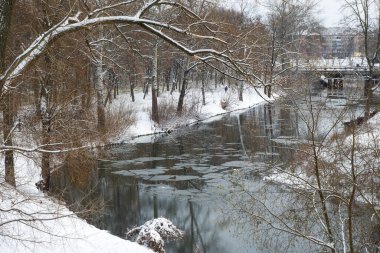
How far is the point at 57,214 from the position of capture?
A: 19.1 ft

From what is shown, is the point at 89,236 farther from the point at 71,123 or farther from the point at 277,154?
the point at 277,154

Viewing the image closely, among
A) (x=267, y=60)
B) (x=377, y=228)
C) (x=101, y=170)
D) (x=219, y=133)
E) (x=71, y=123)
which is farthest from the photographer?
(x=219, y=133)

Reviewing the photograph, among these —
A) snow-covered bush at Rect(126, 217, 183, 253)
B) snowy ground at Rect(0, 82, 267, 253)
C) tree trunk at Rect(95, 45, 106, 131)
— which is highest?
tree trunk at Rect(95, 45, 106, 131)

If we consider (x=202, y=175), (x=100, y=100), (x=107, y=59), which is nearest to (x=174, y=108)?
(x=100, y=100)

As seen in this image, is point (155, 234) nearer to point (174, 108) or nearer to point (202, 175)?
point (202, 175)

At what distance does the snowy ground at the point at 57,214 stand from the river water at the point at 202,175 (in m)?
2.13

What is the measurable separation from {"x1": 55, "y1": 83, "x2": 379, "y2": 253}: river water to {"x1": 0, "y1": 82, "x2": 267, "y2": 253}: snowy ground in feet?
6.98

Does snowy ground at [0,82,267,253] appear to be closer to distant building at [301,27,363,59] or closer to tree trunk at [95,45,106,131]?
tree trunk at [95,45,106,131]

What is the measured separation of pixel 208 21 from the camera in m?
6.30

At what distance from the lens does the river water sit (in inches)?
420

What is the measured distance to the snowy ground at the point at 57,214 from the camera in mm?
6348

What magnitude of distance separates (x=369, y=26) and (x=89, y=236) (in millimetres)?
22262

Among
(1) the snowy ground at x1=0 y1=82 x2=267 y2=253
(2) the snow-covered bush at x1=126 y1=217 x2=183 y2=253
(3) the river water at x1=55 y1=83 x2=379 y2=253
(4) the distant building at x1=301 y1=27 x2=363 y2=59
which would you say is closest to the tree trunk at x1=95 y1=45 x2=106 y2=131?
(3) the river water at x1=55 y1=83 x2=379 y2=253

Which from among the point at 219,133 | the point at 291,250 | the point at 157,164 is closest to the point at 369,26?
the point at 219,133
